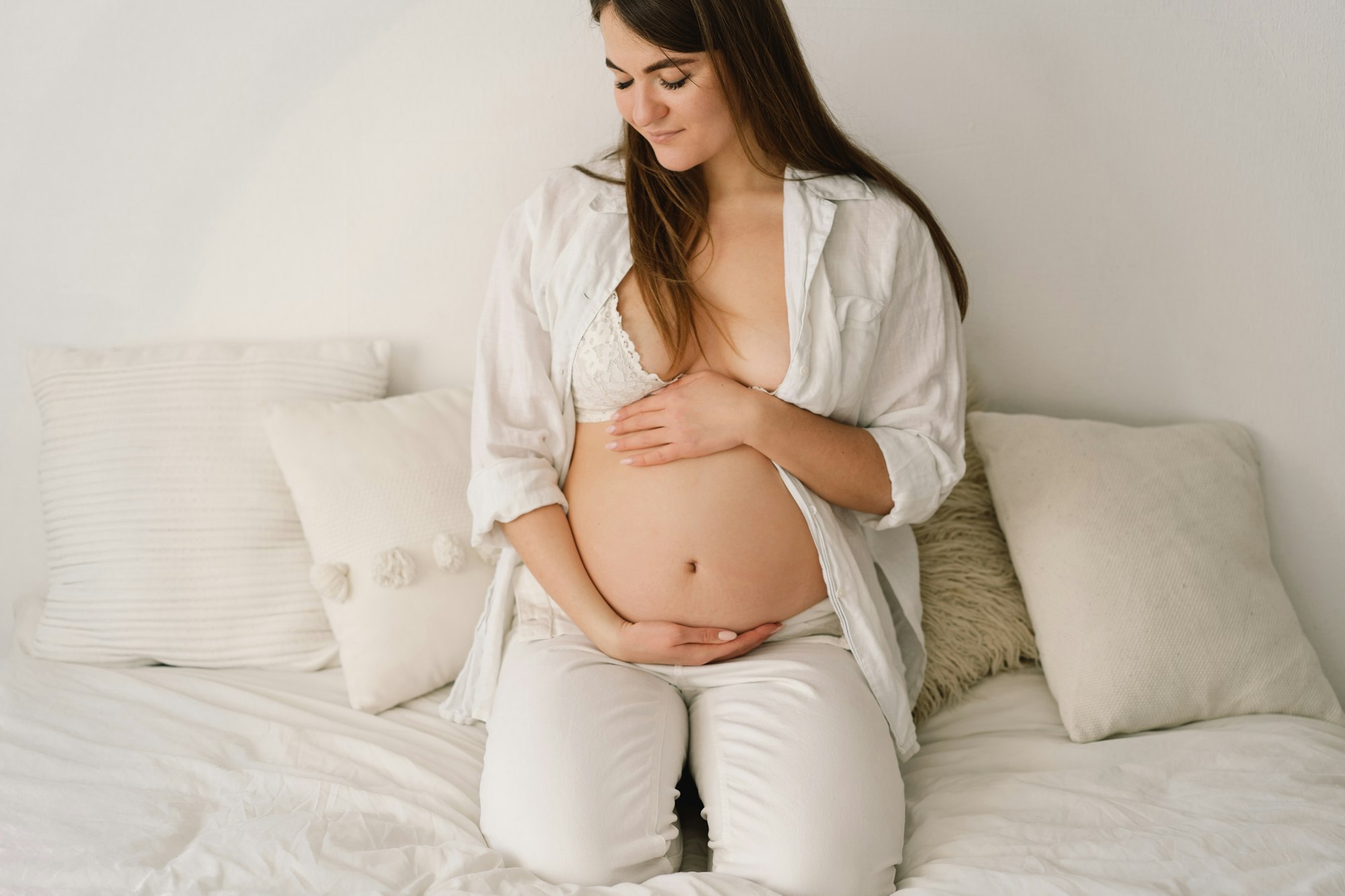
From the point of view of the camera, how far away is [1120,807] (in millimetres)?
1177

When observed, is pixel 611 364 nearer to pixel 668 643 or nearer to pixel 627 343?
pixel 627 343

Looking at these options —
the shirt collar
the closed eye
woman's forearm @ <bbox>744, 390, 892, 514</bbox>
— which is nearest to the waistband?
woman's forearm @ <bbox>744, 390, 892, 514</bbox>

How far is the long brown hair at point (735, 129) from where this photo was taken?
1.15 m

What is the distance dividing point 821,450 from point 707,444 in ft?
0.48

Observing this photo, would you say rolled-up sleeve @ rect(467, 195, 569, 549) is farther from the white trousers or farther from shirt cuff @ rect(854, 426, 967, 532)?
shirt cuff @ rect(854, 426, 967, 532)

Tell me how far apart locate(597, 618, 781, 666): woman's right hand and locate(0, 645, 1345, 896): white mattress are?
230 mm

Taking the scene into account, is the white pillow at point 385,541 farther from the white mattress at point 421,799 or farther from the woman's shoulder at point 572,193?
the woman's shoulder at point 572,193

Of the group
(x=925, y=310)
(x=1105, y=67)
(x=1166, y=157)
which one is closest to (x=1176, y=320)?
(x=1166, y=157)

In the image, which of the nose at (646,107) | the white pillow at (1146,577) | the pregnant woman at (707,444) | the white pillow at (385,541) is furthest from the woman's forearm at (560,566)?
the white pillow at (1146,577)

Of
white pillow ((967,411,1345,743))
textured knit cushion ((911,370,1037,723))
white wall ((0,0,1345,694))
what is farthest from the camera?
white wall ((0,0,1345,694))

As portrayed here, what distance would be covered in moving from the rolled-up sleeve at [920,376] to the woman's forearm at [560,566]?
413 mm

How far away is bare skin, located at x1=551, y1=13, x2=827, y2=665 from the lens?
1207 millimetres

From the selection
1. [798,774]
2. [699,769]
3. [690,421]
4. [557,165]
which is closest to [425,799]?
[699,769]

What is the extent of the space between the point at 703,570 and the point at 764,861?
341 mm
